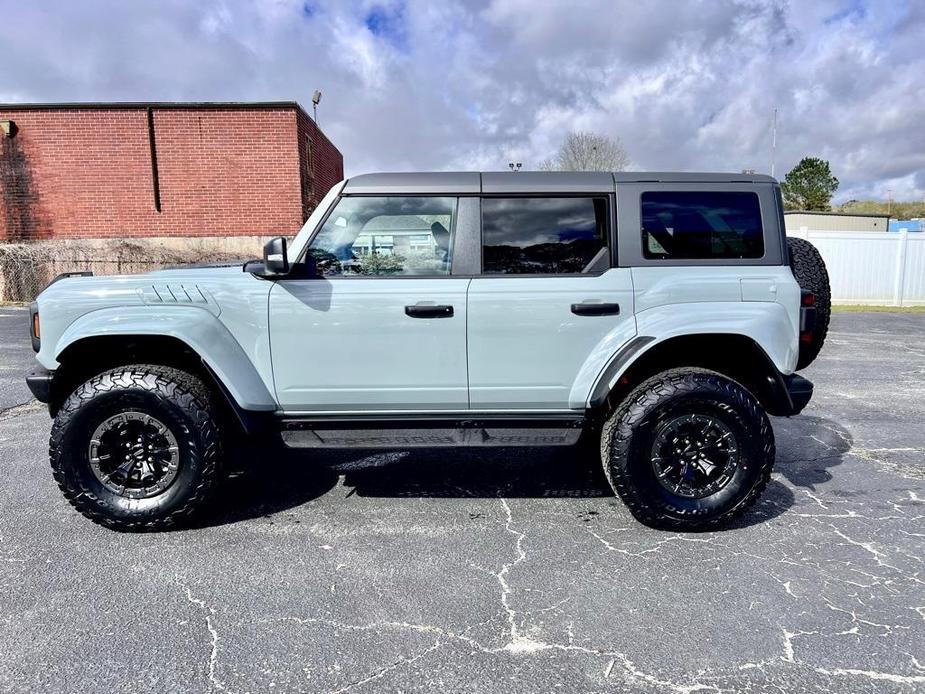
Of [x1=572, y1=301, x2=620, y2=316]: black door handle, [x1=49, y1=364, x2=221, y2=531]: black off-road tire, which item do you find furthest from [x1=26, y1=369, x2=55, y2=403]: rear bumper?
[x1=572, y1=301, x2=620, y2=316]: black door handle

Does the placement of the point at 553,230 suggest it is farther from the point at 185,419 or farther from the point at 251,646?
the point at 251,646

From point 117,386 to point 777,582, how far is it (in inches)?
139

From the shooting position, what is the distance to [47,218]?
15.0 meters

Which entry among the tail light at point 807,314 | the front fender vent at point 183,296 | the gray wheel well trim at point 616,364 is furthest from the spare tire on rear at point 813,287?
the front fender vent at point 183,296

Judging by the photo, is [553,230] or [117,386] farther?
[553,230]

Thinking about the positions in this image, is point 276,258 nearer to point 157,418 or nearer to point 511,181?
point 157,418

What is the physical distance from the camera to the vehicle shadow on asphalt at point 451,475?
12.5 feet

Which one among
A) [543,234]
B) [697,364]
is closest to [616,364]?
[697,364]

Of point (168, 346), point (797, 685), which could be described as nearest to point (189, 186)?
point (168, 346)

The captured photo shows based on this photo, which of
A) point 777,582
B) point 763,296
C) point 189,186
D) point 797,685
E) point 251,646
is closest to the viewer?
point 797,685

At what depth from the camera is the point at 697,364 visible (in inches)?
144

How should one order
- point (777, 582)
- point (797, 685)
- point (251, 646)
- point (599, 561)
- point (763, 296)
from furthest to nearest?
point (763, 296) < point (599, 561) < point (777, 582) < point (251, 646) < point (797, 685)

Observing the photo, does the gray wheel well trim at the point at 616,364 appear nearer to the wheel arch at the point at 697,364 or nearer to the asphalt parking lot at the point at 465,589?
the wheel arch at the point at 697,364

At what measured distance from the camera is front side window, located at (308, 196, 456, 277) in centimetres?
340
